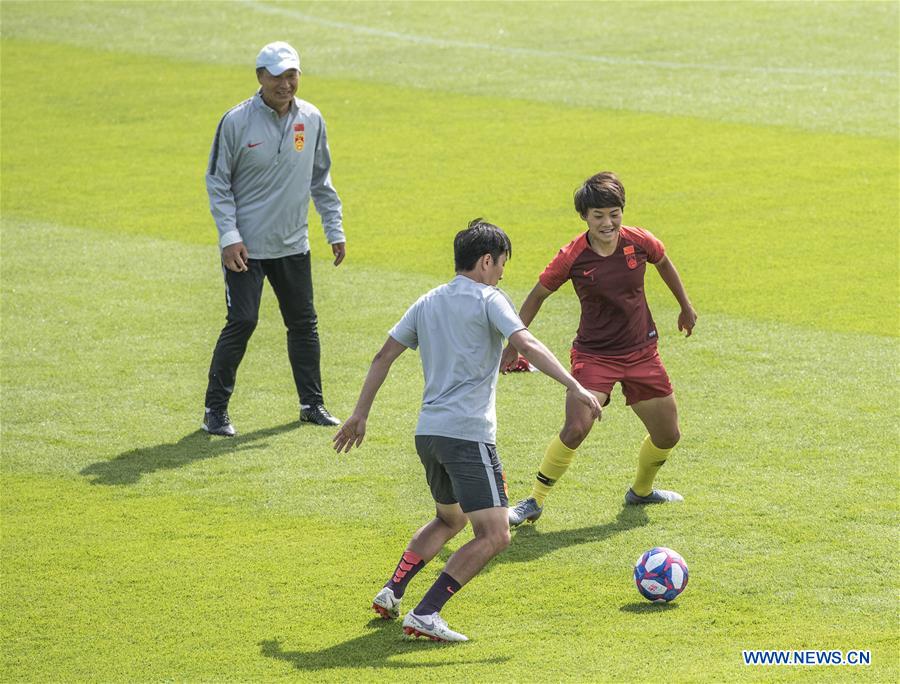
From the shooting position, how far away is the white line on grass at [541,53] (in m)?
24.2

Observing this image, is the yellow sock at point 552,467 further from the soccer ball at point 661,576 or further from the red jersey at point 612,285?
the soccer ball at point 661,576

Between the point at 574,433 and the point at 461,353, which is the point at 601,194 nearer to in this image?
the point at 574,433

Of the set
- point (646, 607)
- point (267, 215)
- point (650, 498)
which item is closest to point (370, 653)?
point (646, 607)

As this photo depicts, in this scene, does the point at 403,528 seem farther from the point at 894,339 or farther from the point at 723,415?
the point at 894,339

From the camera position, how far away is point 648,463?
8680 millimetres

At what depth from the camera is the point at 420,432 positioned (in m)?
7.01

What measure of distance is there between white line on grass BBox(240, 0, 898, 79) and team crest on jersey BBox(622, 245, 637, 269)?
17.1m

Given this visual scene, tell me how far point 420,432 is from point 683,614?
173cm

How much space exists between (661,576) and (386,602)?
4.90 ft

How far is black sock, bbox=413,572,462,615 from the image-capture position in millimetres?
6906

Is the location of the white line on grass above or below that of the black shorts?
above

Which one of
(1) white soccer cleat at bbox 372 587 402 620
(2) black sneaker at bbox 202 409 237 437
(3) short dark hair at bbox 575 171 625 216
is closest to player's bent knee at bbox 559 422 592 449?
(3) short dark hair at bbox 575 171 625 216

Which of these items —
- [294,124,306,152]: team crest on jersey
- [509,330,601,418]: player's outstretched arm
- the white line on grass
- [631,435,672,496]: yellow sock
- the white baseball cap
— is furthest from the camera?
the white line on grass

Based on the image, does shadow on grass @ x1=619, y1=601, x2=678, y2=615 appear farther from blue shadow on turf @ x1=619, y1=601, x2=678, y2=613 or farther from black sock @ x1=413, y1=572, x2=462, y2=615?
black sock @ x1=413, y1=572, x2=462, y2=615
